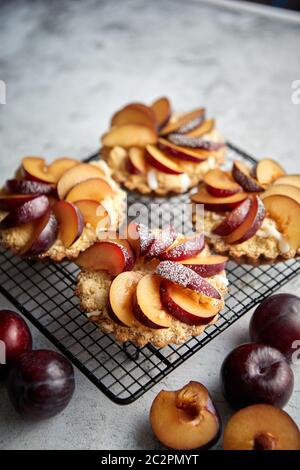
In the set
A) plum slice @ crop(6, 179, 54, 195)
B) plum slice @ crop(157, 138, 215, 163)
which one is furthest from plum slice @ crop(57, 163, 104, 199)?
plum slice @ crop(157, 138, 215, 163)

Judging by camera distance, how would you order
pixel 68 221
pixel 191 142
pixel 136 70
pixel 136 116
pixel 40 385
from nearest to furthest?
1. pixel 40 385
2. pixel 68 221
3. pixel 191 142
4. pixel 136 116
5. pixel 136 70

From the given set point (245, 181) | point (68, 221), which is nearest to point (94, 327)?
point (68, 221)

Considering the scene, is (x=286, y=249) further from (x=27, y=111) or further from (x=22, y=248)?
(x=27, y=111)

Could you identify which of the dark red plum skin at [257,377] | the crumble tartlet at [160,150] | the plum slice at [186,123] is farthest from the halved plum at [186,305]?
the plum slice at [186,123]

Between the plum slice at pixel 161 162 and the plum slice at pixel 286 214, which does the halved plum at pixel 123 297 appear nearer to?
the plum slice at pixel 286 214

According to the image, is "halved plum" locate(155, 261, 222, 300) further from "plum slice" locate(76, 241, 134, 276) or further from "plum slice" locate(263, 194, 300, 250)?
"plum slice" locate(263, 194, 300, 250)

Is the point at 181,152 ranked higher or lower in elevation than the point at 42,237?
higher

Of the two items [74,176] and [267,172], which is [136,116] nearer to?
[74,176]

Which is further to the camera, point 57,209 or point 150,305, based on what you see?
point 57,209
